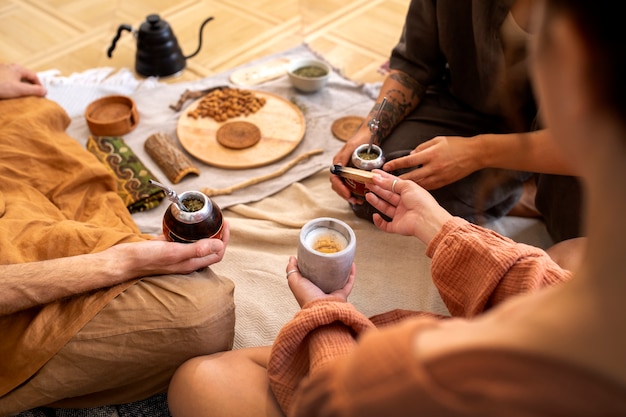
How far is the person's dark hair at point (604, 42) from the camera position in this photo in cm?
32

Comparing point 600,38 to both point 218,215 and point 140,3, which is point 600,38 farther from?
point 140,3

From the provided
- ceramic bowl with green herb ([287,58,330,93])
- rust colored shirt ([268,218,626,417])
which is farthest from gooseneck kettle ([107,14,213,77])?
rust colored shirt ([268,218,626,417])

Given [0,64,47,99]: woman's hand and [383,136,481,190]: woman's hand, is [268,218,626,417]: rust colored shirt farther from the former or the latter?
[0,64,47,99]: woman's hand

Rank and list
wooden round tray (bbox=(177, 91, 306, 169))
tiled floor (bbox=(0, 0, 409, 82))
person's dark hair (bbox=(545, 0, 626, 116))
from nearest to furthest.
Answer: person's dark hair (bbox=(545, 0, 626, 116))
wooden round tray (bbox=(177, 91, 306, 169))
tiled floor (bbox=(0, 0, 409, 82))

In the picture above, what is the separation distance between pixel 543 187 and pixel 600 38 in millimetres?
1297

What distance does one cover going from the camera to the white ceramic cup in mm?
1162

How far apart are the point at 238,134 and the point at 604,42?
1689mm

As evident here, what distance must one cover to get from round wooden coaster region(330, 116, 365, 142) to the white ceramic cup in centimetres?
80

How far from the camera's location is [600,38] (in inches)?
13.0

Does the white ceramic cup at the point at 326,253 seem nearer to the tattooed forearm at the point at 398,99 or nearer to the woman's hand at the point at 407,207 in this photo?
the woman's hand at the point at 407,207

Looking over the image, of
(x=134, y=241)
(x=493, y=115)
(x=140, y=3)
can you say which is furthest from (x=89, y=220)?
(x=140, y=3)

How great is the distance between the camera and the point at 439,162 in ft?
4.57

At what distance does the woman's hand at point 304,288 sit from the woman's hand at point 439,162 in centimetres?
32

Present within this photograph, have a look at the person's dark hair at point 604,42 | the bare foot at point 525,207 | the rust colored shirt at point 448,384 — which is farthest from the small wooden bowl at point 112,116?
the person's dark hair at point 604,42
